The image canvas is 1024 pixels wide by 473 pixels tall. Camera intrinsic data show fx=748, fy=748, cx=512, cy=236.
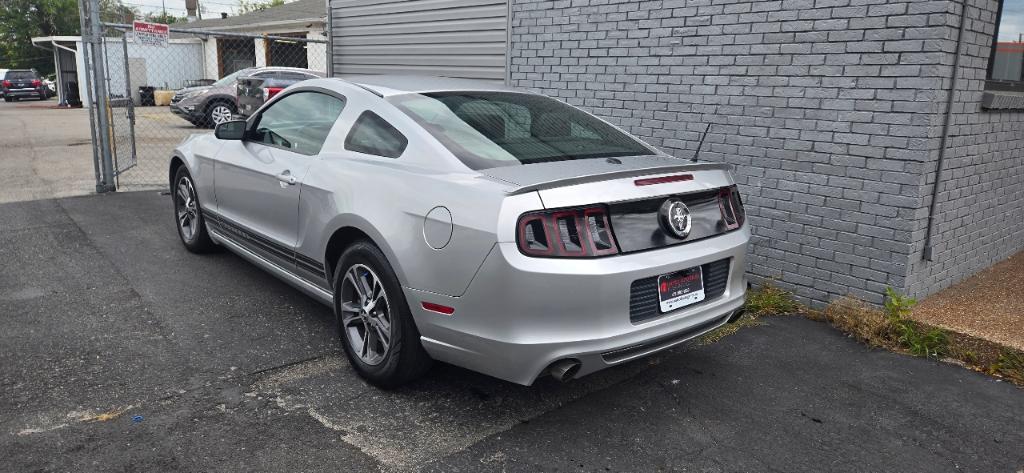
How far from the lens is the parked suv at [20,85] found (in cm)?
3394

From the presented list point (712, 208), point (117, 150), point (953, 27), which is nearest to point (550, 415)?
point (712, 208)

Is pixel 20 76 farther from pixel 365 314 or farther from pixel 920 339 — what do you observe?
pixel 920 339

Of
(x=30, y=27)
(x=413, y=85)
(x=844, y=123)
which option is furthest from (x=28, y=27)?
(x=844, y=123)

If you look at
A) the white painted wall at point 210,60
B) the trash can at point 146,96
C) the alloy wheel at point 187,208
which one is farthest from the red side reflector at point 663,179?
the trash can at point 146,96

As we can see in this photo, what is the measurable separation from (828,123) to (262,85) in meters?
14.7

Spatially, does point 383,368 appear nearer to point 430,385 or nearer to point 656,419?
point 430,385

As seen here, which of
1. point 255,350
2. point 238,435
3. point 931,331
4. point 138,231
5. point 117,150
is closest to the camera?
point 238,435

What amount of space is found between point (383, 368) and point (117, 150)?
7689 mm

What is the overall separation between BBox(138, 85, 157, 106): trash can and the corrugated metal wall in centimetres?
2257

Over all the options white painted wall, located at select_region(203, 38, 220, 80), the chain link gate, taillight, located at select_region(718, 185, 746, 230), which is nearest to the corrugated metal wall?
the chain link gate

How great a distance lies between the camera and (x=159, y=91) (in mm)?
29750

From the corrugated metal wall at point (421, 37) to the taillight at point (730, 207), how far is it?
420 centimetres

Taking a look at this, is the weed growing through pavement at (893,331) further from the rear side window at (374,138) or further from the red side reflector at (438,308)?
the rear side window at (374,138)

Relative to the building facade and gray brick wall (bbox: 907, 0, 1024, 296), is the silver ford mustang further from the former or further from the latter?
gray brick wall (bbox: 907, 0, 1024, 296)
